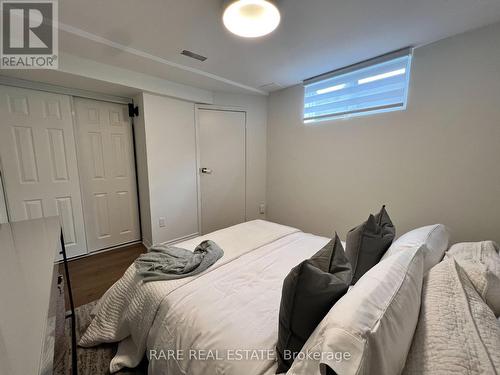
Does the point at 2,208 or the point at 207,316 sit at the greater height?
the point at 2,208

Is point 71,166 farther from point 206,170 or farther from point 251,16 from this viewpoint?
point 251,16

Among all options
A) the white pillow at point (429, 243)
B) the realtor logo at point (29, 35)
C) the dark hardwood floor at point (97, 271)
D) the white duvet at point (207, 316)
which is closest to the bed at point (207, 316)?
the white duvet at point (207, 316)

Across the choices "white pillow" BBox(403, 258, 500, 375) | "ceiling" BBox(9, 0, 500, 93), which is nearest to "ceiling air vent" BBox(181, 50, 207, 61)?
"ceiling" BBox(9, 0, 500, 93)

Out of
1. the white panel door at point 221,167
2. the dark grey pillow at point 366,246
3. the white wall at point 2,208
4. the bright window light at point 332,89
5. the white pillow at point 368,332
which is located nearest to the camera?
the white pillow at point 368,332

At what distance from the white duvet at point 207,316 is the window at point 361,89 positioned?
5.39 feet

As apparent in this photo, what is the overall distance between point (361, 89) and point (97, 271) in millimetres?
3530

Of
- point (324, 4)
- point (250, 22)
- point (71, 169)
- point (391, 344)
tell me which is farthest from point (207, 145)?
point (391, 344)

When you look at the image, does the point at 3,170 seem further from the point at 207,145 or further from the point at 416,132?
the point at 416,132

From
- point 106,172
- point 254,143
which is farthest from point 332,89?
point 106,172

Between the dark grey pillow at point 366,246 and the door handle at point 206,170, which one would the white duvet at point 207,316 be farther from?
the door handle at point 206,170

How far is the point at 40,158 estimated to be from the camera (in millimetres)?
2268

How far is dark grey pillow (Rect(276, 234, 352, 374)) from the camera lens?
71 cm

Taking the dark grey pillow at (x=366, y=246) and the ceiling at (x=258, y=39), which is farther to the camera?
the ceiling at (x=258, y=39)

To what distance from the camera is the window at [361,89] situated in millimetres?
2004
